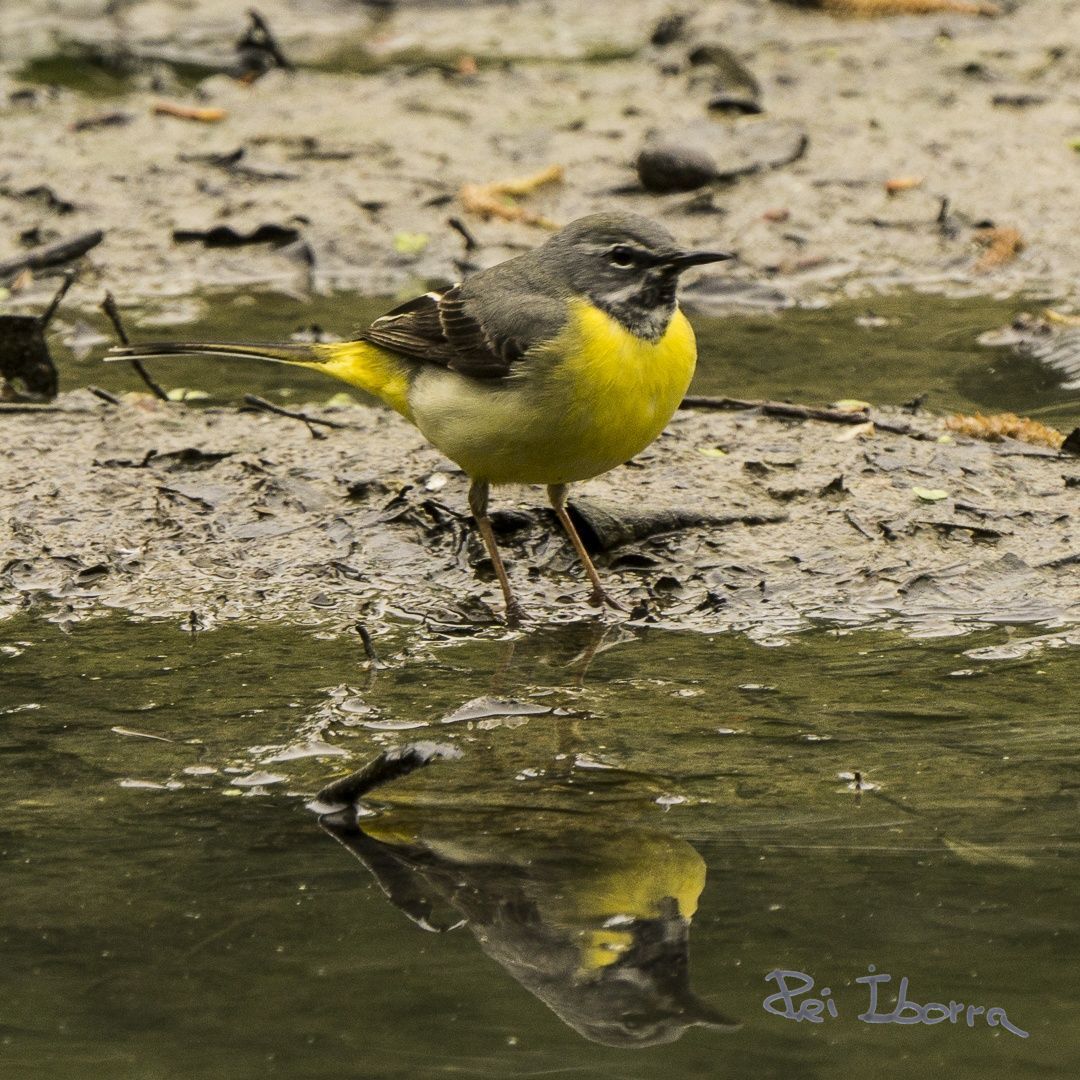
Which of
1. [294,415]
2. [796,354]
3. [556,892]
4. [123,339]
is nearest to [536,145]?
[796,354]

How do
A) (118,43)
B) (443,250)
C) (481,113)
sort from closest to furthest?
(443,250) < (481,113) < (118,43)

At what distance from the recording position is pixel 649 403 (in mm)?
6098

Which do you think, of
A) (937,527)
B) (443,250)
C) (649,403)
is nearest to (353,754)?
(649,403)

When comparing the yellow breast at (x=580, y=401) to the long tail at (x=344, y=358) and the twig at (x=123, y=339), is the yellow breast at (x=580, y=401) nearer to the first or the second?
the long tail at (x=344, y=358)

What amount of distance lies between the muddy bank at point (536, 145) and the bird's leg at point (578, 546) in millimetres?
3673

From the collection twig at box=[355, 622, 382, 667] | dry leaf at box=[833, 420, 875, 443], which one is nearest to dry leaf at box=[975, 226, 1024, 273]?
dry leaf at box=[833, 420, 875, 443]

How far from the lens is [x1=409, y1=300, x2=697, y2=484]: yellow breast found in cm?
604

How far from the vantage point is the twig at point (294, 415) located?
26.0 feet

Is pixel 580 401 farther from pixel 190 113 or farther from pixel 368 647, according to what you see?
pixel 190 113

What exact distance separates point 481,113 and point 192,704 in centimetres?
824

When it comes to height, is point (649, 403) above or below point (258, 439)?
above

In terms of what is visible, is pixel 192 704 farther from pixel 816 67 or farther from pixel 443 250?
pixel 816 67
